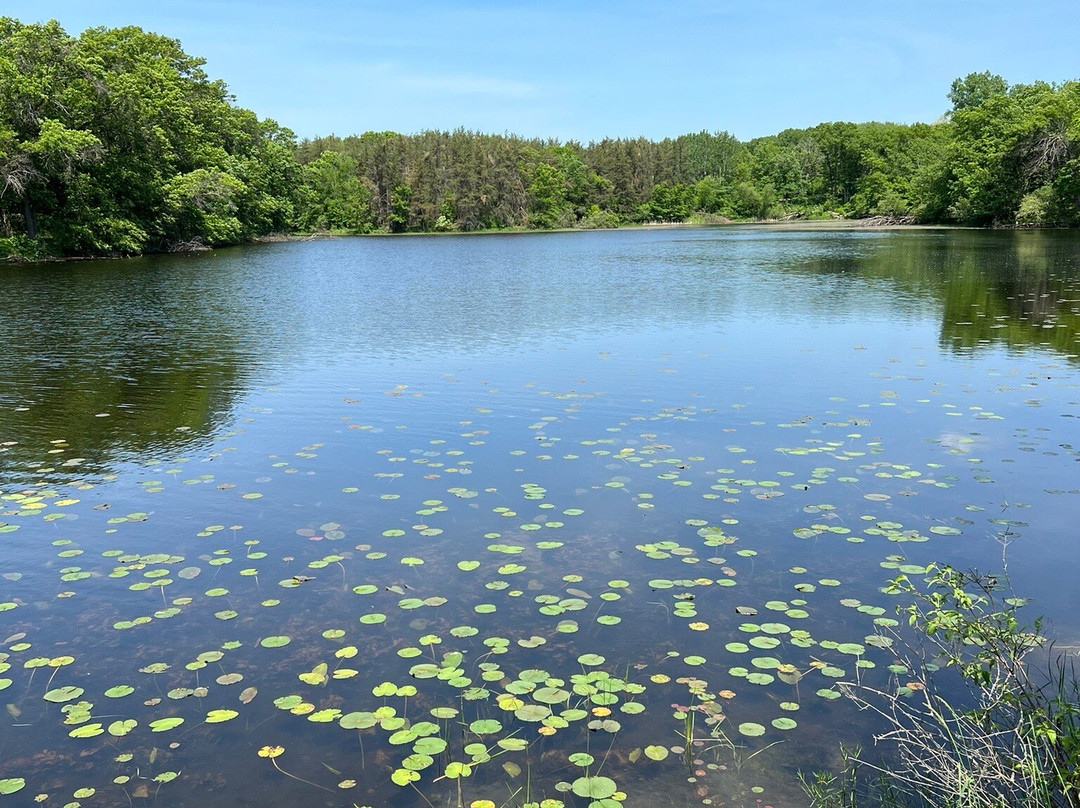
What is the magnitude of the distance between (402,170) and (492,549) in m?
112

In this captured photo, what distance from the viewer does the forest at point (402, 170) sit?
4009cm

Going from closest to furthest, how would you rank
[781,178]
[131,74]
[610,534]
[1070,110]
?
[610,534] < [131,74] < [1070,110] < [781,178]

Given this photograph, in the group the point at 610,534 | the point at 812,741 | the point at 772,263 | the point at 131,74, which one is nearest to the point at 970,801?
the point at 812,741

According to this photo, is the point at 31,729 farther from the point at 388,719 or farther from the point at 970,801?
the point at 970,801

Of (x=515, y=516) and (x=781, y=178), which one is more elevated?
(x=781, y=178)

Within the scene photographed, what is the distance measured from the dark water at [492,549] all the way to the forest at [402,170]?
30101 millimetres

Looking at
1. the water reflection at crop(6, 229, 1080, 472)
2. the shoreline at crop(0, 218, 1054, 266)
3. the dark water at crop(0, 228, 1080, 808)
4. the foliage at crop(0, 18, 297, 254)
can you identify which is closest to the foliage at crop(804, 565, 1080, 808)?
the dark water at crop(0, 228, 1080, 808)

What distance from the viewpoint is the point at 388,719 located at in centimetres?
456

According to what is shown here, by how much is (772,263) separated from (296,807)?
38.6 m

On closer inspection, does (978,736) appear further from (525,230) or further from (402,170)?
(402,170)

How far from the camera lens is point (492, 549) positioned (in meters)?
6.86

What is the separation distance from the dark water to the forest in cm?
3010

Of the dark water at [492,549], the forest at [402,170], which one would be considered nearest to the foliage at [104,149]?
the forest at [402,170]

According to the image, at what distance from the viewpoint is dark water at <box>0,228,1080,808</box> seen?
172 inches
